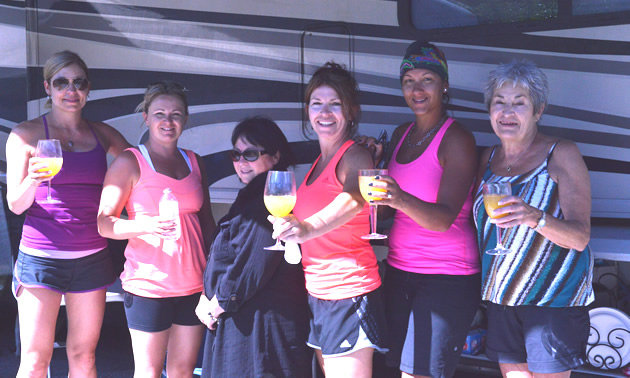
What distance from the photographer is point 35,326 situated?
3336 mm

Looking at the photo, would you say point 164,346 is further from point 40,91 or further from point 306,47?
point 40,91

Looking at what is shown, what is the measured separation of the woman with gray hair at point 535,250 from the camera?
2.61 m

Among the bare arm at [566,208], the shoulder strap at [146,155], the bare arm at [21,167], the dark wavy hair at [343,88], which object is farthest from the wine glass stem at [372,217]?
the bare arm at [21,167]

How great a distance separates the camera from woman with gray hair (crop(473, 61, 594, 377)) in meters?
2.61

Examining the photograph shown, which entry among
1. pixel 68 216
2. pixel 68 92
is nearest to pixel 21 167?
pixel 68 216

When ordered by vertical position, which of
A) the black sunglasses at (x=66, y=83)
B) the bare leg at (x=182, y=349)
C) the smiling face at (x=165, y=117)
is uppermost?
the black sunglasses at (x=66, y=83)

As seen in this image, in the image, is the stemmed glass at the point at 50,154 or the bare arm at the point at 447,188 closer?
the bare arm at the point at 447,188

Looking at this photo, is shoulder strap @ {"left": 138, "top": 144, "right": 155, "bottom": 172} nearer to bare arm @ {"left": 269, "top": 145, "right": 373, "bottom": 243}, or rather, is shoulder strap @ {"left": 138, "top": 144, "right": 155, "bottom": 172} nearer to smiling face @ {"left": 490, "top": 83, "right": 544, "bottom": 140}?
bare arm @ {"left": 269, "top": 145, "right": 373, "bottom": 243}

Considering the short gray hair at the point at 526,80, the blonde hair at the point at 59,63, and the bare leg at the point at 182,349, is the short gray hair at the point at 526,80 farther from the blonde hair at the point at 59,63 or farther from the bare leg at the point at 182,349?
the blonde hair at the point at 59,63

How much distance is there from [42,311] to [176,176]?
933 mm

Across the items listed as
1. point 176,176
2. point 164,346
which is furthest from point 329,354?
point 176,176

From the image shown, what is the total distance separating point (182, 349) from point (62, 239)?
2.74 ft

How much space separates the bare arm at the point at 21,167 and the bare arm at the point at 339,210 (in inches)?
55.5

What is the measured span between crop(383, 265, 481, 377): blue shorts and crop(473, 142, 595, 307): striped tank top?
12 centimetres
